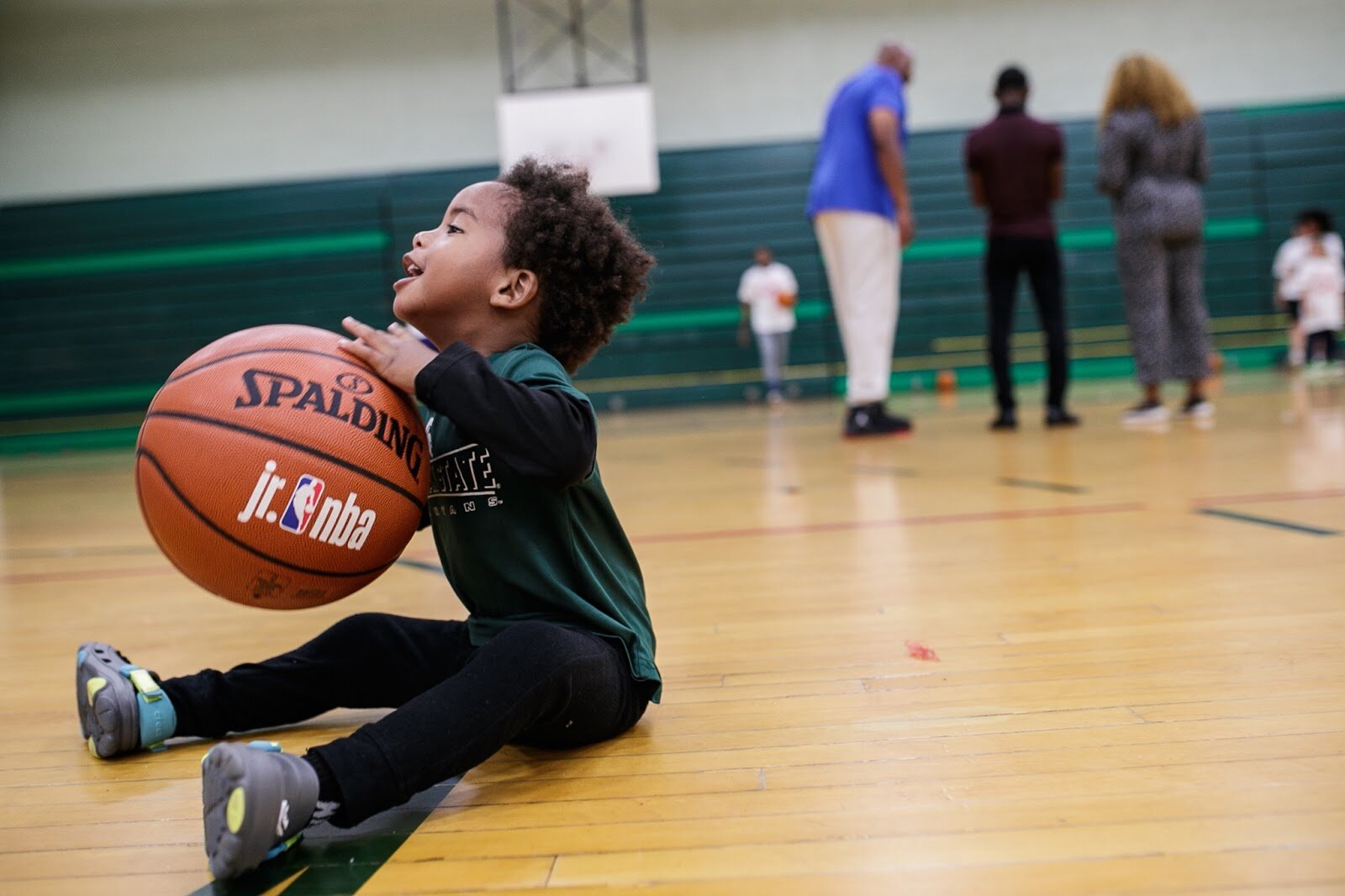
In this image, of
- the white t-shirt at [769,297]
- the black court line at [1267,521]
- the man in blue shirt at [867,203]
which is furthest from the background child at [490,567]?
the white t-shirt at [769,297]

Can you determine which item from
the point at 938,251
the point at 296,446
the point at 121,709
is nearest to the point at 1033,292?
the point at 296,446

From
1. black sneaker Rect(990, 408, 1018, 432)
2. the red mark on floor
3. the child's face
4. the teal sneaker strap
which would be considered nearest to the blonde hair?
black sneaker Rect(990, 408, 1018, 432)

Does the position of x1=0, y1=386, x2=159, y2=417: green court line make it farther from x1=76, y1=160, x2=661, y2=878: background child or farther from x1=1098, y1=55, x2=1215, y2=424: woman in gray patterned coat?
x1=76, y1=160, x2=661, y2=878: background child

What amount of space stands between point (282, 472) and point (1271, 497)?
2.75 m

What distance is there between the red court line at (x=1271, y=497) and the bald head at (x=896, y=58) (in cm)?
302

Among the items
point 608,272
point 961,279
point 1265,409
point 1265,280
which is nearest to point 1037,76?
point 961,279

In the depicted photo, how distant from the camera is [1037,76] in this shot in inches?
441

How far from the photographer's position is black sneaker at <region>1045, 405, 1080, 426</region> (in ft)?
19.5

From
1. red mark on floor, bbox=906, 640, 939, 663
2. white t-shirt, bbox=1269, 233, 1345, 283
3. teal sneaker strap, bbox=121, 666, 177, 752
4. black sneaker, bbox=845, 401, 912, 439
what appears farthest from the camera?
white t-shirt, bbox=1269, 233, 1345, 283

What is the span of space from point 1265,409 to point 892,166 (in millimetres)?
2375

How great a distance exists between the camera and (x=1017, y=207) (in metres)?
5.79

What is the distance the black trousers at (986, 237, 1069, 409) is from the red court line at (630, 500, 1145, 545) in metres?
2.53

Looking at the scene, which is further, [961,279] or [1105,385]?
[961,279]

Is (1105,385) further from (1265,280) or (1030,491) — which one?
(1030,491)
